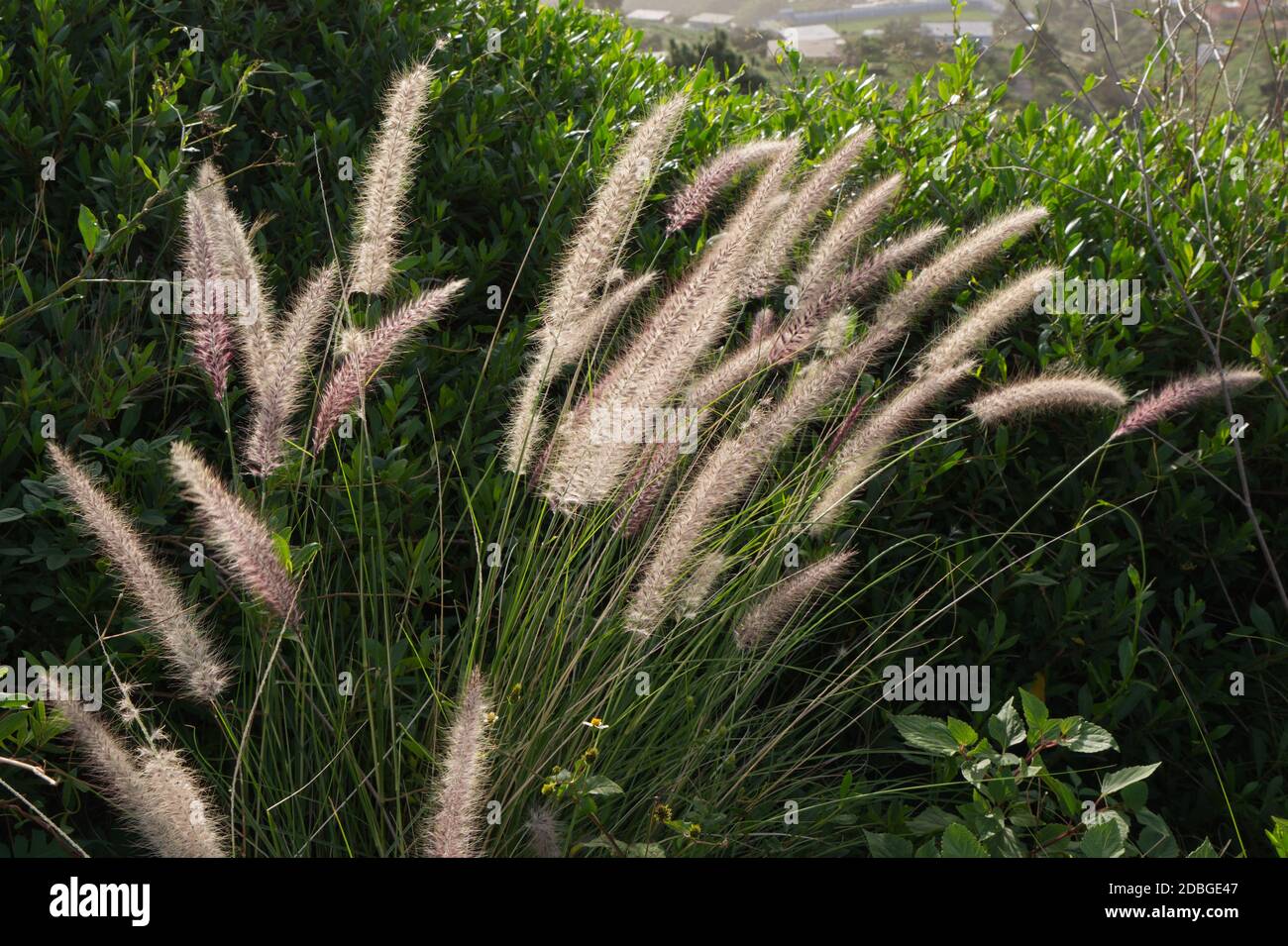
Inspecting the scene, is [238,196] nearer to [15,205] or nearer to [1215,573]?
[15,205]

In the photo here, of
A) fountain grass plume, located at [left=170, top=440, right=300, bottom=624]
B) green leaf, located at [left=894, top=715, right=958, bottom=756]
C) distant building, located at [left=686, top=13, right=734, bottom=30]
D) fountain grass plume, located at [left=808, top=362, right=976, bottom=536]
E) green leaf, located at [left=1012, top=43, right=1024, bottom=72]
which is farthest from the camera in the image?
distant building, located at [left=686, top=13, right=734, bottom=30]

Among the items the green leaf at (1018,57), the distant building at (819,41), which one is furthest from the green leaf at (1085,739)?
the distant building at (819,41)

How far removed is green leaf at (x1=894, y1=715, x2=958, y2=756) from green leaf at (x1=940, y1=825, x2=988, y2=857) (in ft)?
0.61

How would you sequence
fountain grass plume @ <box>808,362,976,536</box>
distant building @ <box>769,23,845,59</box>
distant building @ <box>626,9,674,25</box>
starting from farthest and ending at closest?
distant building @ <box>626,9,674,25</box> < distant building @ <box>769,23,845,59</box> < fountain grass plume @ <box>808,362,976,536</box>

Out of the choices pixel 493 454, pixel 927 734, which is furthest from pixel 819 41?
pixel 927 734

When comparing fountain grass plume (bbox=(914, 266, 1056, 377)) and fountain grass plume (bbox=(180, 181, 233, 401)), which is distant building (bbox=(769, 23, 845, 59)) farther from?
fountain grass plume (bbox=(180, 181, 233, 401))

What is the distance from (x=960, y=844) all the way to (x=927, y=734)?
266mm

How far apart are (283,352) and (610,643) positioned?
0.93 metres

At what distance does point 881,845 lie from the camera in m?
2.08

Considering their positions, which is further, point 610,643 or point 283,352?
point 610,643

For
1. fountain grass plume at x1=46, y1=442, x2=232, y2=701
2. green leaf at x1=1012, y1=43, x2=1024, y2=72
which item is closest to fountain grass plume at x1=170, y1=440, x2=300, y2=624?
fountain grass plume at x1=46, y1=442, x2=232, y2=701

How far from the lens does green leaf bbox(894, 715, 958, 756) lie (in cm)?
213

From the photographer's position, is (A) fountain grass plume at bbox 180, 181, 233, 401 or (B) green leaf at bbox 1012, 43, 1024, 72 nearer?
(A) fountain grass plume at bbox 180, 181, 233, 401
